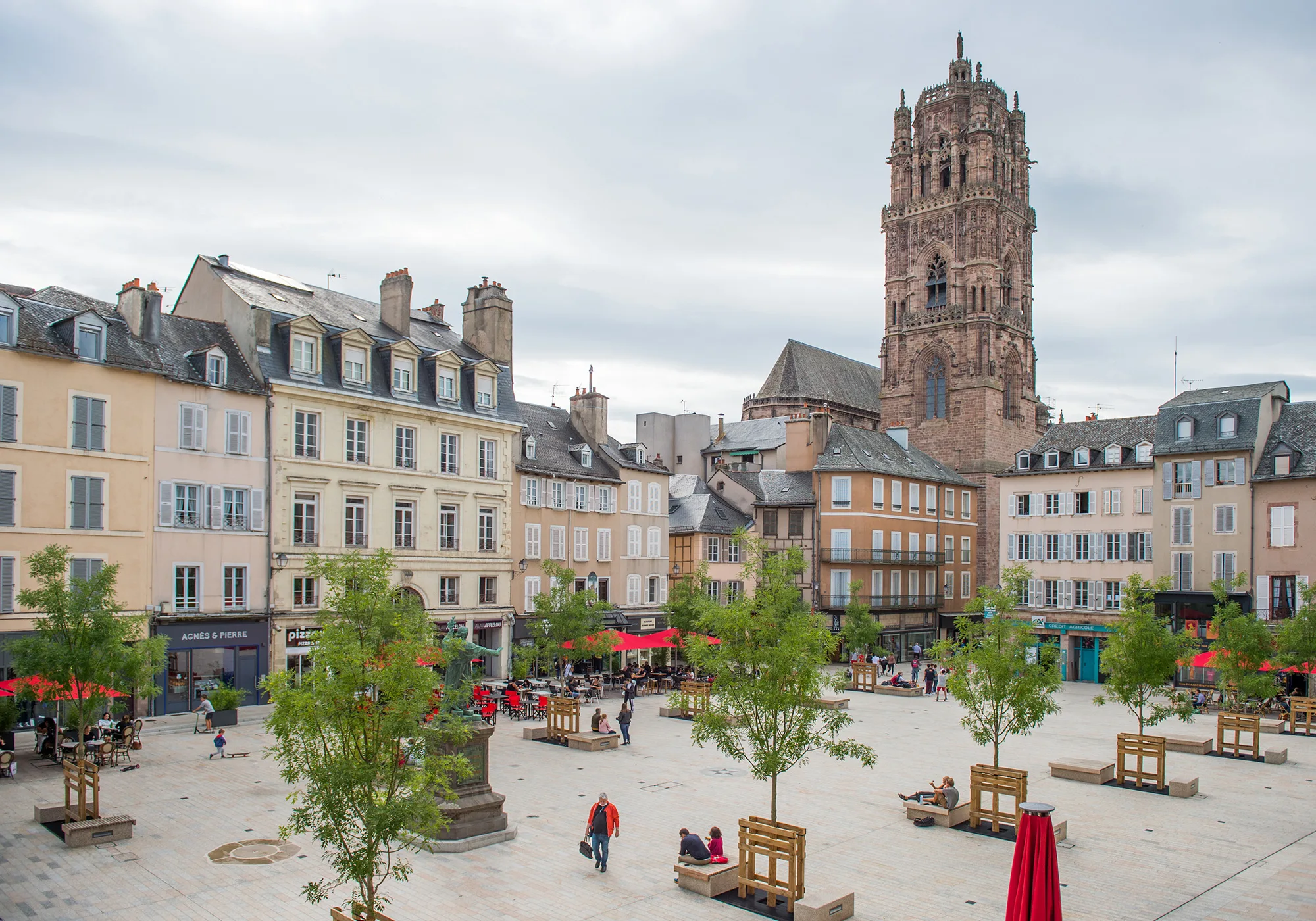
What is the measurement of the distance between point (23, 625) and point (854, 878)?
2453 centimetres

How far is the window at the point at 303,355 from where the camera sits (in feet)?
119

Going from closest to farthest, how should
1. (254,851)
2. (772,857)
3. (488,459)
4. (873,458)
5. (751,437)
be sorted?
(772,857) < (254,851) < (488,459) < (873,458) < (751,437)

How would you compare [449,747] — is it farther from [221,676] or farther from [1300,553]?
[1300,553]

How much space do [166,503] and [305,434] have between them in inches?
211

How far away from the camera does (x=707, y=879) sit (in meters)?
15.6

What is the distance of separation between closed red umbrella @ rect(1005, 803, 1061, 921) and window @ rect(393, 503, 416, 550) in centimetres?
2989

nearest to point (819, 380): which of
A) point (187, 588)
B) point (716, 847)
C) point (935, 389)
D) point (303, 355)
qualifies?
point (935, 389)

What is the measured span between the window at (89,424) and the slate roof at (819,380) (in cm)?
6151

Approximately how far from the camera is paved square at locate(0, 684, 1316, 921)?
15.1m

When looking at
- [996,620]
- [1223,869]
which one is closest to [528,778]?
[996,620]

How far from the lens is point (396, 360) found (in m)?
39.5

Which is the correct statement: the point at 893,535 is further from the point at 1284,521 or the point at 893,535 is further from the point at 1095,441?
the point at 1284,521

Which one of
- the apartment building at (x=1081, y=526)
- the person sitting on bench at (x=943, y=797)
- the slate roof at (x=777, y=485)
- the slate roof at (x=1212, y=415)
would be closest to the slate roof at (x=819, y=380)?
the slate roof at (x=777, y=485)

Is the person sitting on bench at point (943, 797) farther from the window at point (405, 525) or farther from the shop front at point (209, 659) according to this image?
the window at point (405, 525)
